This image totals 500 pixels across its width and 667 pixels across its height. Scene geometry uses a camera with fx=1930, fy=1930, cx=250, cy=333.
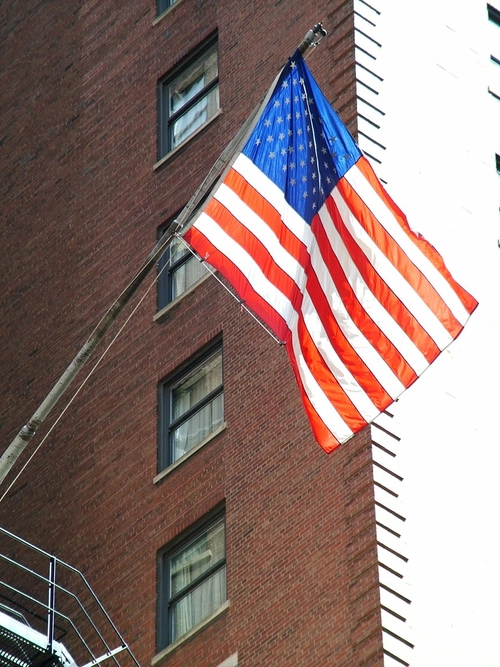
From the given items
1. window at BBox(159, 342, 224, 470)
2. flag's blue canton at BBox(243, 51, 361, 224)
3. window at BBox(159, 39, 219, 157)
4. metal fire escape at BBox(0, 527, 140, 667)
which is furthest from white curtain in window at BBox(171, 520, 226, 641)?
window at BBox(159, 39, 219, 157)

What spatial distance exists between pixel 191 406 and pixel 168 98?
26.1 feet

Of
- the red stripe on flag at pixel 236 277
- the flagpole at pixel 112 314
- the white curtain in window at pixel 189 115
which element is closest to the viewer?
the flagpole at pixel 112 314

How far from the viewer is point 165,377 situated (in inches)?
1291

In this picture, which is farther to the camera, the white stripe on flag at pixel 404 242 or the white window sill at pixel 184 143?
the white window sill at pixel 184 143

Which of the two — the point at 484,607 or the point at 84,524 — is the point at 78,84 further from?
the point at 484,607

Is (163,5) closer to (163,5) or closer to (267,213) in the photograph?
(163,5)

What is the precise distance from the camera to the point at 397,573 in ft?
87.9

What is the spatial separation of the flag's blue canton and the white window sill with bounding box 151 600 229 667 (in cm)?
764

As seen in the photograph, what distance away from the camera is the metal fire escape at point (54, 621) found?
81.4 ft

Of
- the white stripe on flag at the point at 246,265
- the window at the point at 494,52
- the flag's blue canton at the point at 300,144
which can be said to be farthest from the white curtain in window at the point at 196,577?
the window at the point at 494,52

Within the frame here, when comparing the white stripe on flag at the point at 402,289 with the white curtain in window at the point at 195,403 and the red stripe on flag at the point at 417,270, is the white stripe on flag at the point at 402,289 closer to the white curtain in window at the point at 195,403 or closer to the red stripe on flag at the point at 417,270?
the red stripe on flag at the point at 417,270

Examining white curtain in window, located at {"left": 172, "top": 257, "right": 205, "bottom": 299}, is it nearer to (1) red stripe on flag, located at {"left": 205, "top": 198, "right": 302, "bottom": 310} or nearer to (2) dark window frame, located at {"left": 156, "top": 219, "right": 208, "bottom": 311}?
(2) dark window frame, located at {"left": 156, "top": 219, "right": 208, "bottom": 311}

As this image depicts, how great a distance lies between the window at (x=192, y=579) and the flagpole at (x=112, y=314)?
807 cm

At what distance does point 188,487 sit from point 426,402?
4105 mm
